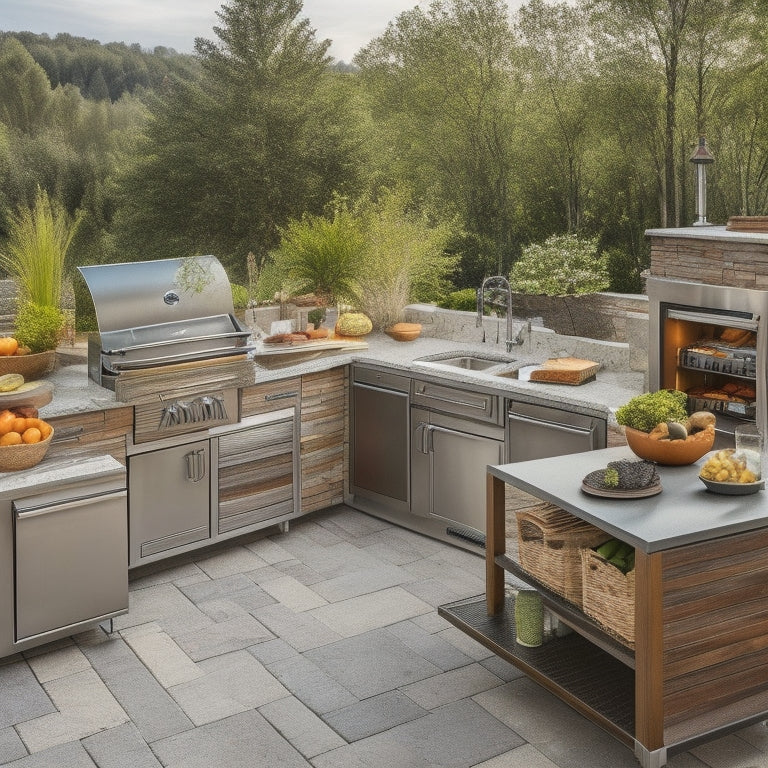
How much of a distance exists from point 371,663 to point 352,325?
2.46 meters

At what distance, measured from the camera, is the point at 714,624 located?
2.87 metres

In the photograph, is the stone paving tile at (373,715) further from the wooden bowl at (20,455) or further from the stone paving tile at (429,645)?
the wooden bowl at (20,455)

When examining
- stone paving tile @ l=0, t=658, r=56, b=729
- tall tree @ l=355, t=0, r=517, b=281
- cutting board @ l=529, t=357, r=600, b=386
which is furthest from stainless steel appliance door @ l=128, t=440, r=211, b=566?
tall tree @ l=355, t=0, r=517, b=281

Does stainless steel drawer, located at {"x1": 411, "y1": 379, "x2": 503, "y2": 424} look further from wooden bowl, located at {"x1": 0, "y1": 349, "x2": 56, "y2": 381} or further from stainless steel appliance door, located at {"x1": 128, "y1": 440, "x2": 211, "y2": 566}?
wooden bowl, located at {"x1": 0, "y1": 349, "x2": 56, "y2": 381}

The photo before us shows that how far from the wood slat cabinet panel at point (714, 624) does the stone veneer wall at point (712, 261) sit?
3.99ft

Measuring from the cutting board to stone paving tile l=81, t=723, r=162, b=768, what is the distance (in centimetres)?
243

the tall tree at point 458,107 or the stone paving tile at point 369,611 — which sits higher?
the tall tree at point 458,107

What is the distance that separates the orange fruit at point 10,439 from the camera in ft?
12.7

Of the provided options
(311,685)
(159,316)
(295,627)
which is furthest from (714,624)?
(159,316)

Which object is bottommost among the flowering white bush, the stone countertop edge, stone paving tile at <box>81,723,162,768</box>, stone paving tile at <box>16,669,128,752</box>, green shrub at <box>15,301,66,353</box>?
stone paving tile at <box>81,723,162,768</box>

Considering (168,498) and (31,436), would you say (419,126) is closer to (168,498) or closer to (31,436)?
(168,498)

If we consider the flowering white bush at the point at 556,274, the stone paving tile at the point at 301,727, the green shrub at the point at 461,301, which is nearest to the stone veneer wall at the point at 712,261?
the flowering white bush at the point at 556,274

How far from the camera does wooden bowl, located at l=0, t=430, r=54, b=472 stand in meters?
3.85

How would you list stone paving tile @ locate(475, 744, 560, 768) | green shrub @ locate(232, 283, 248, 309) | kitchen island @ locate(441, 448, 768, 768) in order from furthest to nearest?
green shrub @ locate(232, 283, 248, 309) → stone paving tile @ locate(475, 744, 560, 768) → kitchen island @ locate(441, 448, 768, 768)
